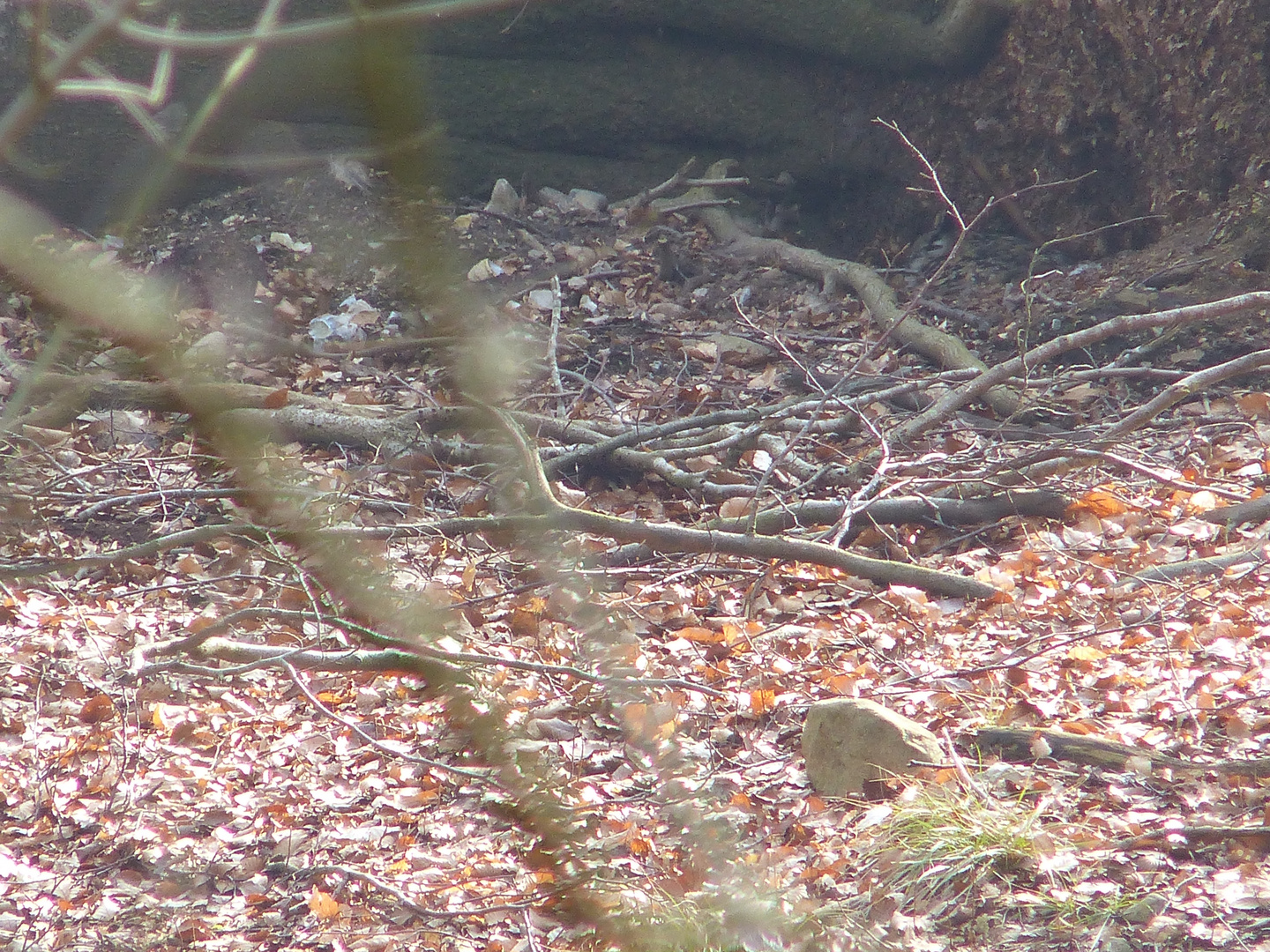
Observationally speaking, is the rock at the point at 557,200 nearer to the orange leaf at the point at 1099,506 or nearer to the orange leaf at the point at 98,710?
the orange leaf at the point at 1099,506

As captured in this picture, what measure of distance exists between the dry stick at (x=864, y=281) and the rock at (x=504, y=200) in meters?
1.25

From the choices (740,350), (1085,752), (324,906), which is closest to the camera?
(324,906)

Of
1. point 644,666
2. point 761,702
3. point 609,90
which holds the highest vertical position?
point 609,90

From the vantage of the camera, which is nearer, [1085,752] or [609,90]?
[1085,752]

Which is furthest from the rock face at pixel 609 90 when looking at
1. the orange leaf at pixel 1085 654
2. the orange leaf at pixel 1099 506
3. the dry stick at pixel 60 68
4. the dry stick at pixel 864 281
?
the dry stick at pixel 60 68

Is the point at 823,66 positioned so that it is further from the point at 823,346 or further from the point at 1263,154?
the point at 1263,154

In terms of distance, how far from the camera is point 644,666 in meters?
3.50

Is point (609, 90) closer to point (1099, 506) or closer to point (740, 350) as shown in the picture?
point (740, 350)

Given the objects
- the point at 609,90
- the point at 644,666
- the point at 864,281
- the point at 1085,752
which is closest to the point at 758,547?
the point at 644,666

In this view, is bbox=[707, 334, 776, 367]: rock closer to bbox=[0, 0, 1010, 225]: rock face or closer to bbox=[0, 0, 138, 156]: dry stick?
bbox=[0, 0, 1010, 225]: rock face

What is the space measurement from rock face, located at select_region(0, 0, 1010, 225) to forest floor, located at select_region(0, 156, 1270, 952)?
2.16 meters

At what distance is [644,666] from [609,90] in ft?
18.9

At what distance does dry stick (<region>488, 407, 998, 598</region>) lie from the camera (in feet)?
12.6

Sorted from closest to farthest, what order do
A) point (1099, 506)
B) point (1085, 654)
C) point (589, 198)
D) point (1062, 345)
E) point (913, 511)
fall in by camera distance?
point (1085, 654) → point (1099, 506) → point (913, 511) → point (1062, 345) → point (589, 198)
